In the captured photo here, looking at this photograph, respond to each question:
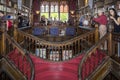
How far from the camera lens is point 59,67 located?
6422 mm

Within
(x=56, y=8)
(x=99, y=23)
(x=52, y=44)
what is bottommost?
(x=52, y=44)

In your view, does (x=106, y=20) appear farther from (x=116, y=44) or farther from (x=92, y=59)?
(x=116, y=44)

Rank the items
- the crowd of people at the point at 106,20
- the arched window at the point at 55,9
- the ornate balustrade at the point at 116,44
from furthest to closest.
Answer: the arched window at the point at 55,9
the crowd of people at the point at 106,20
the ornate balustrade at the point at 116,44

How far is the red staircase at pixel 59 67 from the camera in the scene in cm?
549

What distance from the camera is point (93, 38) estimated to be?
8953 mm

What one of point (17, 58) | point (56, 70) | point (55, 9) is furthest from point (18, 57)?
point (55, 9)

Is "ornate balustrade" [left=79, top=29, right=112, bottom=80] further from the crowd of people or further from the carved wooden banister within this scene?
the carved wooden banister

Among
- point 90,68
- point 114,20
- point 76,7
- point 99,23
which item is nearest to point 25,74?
point 90,68

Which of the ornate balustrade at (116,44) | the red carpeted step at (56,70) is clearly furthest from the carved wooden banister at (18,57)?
the ornate balustrade at (116,44)

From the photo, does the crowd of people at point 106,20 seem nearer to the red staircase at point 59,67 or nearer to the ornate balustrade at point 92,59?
the ornate balustrade at point 92,59

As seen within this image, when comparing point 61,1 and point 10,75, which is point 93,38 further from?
point 61,1

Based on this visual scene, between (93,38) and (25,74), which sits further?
(93,38)

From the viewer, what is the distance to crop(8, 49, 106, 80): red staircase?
5492mm

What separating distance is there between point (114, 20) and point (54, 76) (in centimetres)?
Result: 202
